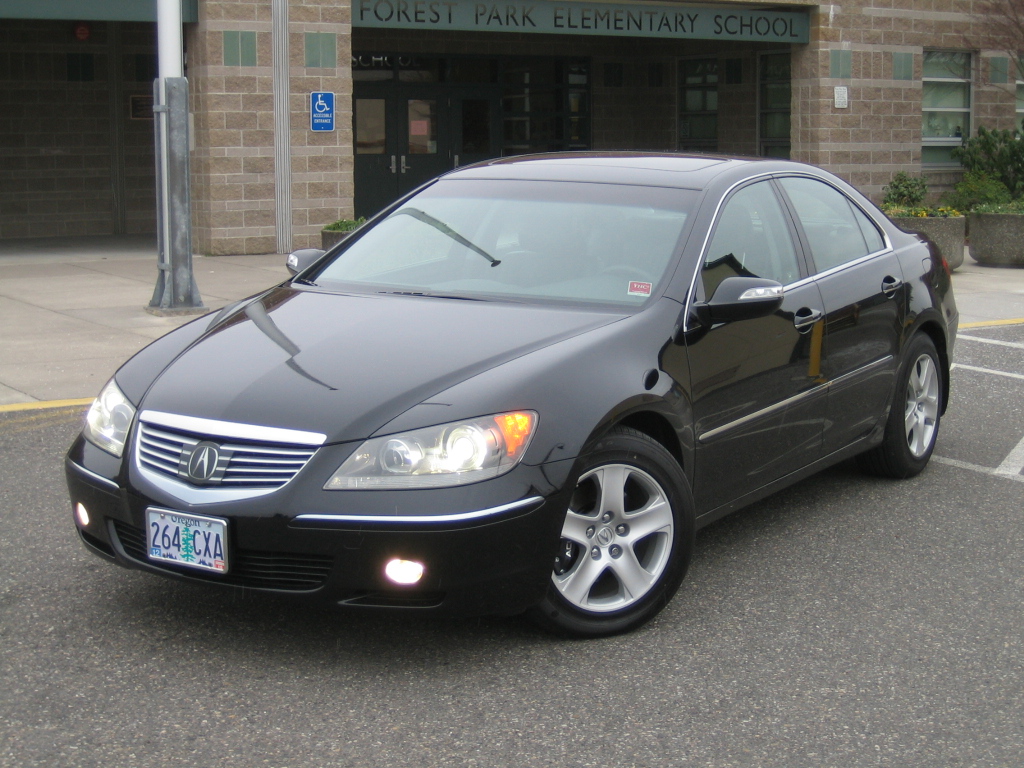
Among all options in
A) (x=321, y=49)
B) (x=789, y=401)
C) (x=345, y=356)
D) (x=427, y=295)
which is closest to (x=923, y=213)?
(x=321, y=49)

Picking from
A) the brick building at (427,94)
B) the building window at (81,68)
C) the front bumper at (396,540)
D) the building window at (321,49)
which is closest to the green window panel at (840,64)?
the brick building at (427,94)

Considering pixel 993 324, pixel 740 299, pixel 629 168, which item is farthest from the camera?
pixel 993 324

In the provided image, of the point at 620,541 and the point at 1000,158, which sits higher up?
the point at 1000,158

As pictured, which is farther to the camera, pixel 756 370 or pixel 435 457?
pixel 756 370

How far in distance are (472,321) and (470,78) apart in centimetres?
1811

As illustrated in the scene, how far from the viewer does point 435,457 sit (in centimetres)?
379

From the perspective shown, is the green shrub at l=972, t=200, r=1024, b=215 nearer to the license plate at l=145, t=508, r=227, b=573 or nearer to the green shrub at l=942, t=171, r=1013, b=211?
the green shrub at l=942, t=171, r=1013, b=211

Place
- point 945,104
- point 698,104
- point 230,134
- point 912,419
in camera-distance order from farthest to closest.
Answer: point 698,104
point 945,104
point 230,134
point 912,419

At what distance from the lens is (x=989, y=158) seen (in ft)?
64.3

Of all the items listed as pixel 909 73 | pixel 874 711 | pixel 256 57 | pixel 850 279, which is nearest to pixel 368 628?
pixel 874 711

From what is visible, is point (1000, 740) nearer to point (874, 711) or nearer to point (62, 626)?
point (874, 711)

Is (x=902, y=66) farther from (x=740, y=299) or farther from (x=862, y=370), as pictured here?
(x=740, y=299)

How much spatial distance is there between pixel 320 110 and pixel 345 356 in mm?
12509

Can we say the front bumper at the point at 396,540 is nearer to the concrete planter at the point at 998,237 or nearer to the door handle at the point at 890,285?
the door handle at the point at 890,285
